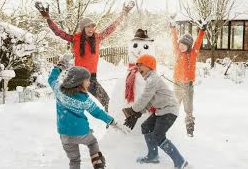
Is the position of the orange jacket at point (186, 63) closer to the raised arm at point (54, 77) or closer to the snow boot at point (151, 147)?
the snow boot at point (151, 147)

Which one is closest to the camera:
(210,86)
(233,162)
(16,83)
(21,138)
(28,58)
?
(233,162)

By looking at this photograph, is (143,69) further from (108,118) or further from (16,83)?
(16,83)

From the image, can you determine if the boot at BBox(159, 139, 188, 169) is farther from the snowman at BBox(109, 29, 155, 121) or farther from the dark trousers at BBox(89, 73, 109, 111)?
the dark trousers at BBox(89, 73, 109, 111)

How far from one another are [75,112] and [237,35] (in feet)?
69.3

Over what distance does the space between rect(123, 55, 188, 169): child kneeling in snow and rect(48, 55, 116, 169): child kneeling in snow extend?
68 cm

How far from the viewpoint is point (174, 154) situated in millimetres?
5215

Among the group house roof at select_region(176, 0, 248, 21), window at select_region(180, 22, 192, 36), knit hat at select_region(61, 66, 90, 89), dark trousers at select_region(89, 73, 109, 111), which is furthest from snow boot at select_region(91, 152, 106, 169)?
window at select_region(180, 22, 192, 36)

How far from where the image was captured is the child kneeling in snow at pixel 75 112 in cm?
442

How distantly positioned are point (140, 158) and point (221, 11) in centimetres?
1676

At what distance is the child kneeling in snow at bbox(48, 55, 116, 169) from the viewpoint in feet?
14.5

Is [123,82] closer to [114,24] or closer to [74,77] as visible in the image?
[114,24]

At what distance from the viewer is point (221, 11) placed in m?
21.1

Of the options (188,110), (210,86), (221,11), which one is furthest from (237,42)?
(188,110)

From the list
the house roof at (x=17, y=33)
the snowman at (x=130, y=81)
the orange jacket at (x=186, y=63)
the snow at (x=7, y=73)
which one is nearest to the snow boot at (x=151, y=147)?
the snowman at (x=130, y=81)
